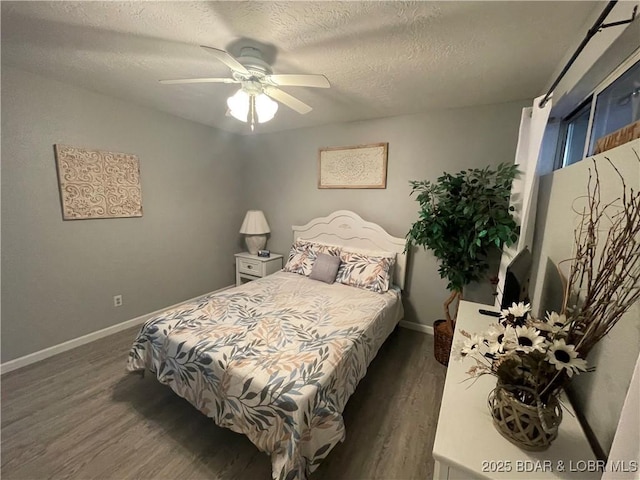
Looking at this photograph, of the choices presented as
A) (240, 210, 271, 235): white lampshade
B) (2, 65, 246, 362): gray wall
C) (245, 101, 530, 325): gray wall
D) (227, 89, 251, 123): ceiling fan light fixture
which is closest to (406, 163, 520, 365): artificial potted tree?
(245, 101, 530, 325): gray wall

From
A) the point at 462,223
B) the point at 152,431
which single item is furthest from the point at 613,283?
the point at 152,431

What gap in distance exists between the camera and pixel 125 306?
2.75m

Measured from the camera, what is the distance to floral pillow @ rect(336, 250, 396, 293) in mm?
2566

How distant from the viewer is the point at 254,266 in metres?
3.55

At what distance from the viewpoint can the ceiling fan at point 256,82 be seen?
4.91ft

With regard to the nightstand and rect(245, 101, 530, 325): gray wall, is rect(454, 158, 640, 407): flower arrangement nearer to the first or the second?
rect(245, 101, 530, 325): gray wall

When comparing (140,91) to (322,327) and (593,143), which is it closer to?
(322,327)

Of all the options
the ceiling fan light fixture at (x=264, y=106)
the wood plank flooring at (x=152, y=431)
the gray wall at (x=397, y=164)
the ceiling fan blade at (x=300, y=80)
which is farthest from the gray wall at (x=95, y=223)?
the ceiling fan blade at (x=300, y=80)

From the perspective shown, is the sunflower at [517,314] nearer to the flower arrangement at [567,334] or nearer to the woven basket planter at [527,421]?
the flower arrangement at [567,334]

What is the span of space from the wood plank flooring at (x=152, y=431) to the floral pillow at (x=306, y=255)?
1.27 m

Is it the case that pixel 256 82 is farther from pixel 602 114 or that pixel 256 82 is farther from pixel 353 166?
pixel 602 114

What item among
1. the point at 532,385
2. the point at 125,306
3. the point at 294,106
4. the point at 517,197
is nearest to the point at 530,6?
the point at 517,197

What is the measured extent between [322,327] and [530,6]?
2040 mm

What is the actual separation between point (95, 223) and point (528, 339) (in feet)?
10.7
